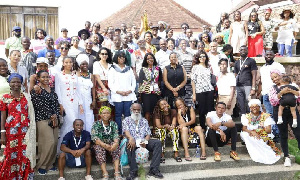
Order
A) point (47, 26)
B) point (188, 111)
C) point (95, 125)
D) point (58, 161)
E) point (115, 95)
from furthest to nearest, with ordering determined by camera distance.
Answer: point (47, 26) < point (188, 111) < point (115, 95) < point (95, 125) < point (58, 161)

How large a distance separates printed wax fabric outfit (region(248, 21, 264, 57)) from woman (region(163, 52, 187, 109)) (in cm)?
329

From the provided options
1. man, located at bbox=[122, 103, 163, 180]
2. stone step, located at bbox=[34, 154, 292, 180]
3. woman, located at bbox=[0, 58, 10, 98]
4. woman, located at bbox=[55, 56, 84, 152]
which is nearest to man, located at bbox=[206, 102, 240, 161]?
stone step, located at bbox=[34, 154, 292, 180]

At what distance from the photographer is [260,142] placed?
6.95 m

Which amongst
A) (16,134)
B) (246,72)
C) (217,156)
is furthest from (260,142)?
(16,134)

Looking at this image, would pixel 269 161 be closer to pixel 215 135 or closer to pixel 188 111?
pixel 215 135

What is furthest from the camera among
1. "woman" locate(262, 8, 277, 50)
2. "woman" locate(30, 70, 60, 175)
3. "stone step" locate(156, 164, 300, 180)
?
"woman" locate(262, 8, 277, 50)

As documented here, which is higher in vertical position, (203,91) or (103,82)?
(103,82)

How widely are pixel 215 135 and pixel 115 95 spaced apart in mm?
2288

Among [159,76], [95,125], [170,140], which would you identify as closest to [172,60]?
[159,76]

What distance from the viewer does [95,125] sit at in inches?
245

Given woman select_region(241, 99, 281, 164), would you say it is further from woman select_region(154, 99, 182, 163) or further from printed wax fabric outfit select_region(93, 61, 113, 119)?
printed wax fabric outfit select_region(93, 61, 113, 119)

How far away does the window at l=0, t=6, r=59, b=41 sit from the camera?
13.5 metres

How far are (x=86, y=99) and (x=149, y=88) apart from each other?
1365mm

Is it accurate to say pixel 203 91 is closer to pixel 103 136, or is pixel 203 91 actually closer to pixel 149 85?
pixel 149 85
